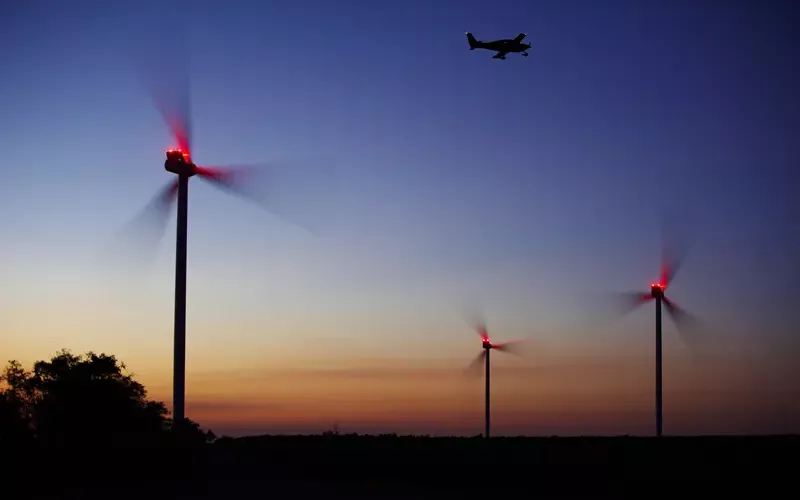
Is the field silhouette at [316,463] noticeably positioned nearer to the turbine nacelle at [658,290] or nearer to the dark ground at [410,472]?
the dark ground at [410,472]

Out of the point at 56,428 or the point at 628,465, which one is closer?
the point at 628,465

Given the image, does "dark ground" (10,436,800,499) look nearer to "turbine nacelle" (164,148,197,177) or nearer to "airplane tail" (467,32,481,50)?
"turbine nacelle" (164,148,197,177)

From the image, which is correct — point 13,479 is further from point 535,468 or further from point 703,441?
point 703,441

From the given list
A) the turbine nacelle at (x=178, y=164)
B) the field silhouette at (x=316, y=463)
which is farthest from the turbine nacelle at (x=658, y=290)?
the turbine nacelle at (x=178, y=164)

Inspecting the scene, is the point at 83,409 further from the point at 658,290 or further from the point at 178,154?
the point at 658,290

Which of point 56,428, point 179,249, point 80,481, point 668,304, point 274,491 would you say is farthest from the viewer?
point 668,304

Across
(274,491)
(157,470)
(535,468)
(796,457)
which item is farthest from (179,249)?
(796,457)
